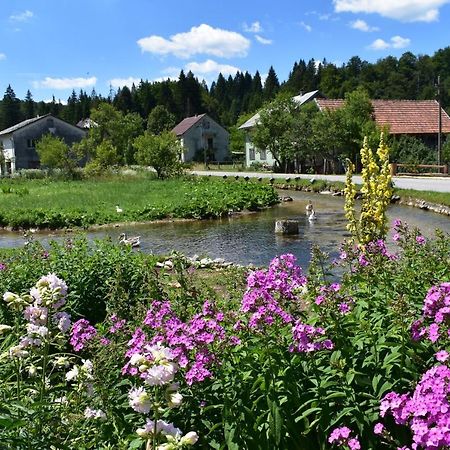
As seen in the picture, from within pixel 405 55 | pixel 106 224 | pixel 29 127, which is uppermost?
pixel 405 55

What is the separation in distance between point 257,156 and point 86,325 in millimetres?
50021

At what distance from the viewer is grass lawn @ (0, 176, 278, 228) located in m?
20.3

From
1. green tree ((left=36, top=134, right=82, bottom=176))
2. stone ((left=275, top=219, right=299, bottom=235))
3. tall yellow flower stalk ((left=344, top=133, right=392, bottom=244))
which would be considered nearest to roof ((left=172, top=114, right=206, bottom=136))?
green tree ((left=36, top=134, right=82, bottom=176))

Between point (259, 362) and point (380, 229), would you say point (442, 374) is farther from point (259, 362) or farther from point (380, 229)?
point (380, 229)

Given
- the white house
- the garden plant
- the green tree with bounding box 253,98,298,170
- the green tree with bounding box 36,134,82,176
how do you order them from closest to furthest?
the garden plant → the green tree with bounding box 253,98,298,170 → the green tree with bounding box 36,134,82,176 → the white house

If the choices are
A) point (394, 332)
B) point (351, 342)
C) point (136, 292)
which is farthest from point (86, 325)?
point (136, 292)

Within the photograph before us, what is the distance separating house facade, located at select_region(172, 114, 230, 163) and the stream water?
138 feet

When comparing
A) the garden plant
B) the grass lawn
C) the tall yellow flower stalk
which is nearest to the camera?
the garden plant

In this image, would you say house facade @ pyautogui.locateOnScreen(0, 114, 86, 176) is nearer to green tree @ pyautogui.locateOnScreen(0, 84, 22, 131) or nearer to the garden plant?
green tree @ pyautogui.locateOnScreen(0, 84, 22, 131)

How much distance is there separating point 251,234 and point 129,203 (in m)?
8.31

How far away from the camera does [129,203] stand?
23297 millimetres

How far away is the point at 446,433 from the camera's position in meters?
1.87

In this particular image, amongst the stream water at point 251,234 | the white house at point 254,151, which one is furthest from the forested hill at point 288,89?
the stream water at point 251,234

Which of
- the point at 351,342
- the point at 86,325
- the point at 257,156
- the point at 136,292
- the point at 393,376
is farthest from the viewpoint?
the point at 257,156
